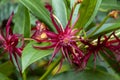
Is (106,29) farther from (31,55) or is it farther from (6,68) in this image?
(6,68)

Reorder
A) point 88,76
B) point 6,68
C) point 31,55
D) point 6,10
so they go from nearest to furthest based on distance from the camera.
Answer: point 31,55 < point 88,76 < point 6,68 < point 6,10

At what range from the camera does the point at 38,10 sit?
2.41 feet

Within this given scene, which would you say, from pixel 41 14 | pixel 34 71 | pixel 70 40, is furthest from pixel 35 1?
pixel 34 71

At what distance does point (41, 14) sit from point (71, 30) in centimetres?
9

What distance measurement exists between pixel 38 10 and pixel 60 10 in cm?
10

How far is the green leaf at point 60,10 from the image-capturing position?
797 millimetres

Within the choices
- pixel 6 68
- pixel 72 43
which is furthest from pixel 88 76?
pixel 6 68

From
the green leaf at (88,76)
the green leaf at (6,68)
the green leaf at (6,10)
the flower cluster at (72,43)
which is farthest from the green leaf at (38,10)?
the green leaf at (6,10)

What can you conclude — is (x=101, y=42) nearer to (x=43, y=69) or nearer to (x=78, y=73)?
(x=78, y=73)

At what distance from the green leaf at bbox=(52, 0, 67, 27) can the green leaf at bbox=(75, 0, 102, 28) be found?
8 cm

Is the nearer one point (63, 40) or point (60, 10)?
point (63, 40)

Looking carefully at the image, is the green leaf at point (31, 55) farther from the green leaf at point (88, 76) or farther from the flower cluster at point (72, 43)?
the green leaf at point (88, 76)

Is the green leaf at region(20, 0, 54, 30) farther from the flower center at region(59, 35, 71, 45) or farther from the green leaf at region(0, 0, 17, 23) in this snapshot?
the green leaf at region(0, 0, 17, 23)

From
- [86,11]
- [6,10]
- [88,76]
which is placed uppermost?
[6,10]
